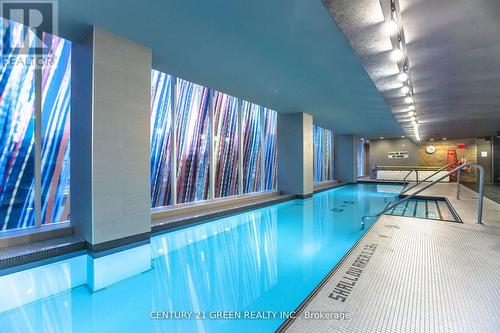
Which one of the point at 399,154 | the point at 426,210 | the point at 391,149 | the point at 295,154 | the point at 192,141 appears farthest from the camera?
the point at 391,149

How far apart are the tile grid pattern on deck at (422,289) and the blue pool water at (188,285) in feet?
1.48

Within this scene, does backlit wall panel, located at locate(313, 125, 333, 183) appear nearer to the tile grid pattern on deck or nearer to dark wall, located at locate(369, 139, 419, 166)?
dark wall, located at locate(369, 139, 419, 166)

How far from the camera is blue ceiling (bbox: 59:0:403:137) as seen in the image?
2.52 meters

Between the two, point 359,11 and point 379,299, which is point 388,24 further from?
point 379,299

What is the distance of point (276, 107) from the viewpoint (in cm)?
697

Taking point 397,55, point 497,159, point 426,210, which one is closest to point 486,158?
point 497,159

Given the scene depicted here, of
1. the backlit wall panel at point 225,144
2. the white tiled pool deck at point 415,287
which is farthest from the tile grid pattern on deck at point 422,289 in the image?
the backlit wall panel at point 225,144

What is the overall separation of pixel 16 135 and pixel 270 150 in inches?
258

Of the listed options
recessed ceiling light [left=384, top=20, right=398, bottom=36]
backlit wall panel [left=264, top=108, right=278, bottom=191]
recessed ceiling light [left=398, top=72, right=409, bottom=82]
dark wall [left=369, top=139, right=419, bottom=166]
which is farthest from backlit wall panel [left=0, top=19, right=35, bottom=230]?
dark wall [left=369, top=139, right=419, bottom=166]

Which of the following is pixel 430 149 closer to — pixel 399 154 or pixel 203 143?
pixel 399 154

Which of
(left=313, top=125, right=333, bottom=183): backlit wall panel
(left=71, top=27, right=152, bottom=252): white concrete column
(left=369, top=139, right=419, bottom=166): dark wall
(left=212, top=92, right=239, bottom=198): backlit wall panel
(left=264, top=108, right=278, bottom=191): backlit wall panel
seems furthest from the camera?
(left=369, top=139, right=419, bottom=166): dark wall

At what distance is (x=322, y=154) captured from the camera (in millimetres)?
12570

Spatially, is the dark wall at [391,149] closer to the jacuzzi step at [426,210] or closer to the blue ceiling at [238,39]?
the jacuzzi step at [426,210]

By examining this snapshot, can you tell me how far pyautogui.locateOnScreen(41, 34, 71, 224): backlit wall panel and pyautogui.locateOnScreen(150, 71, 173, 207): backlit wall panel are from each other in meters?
1.57
